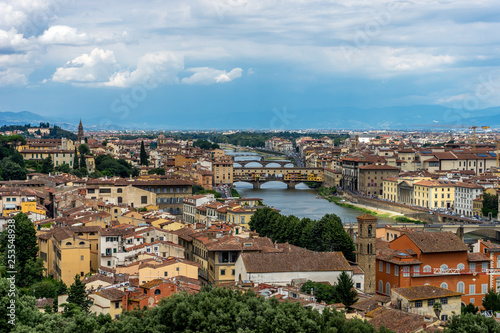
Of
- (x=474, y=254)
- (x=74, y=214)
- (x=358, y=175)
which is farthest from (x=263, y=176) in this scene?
(x=474, y=254)

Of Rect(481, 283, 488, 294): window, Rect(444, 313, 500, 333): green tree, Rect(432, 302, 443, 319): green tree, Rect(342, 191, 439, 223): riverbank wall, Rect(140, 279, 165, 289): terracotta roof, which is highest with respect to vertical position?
Rect(444, 313, 500, 333): green tree

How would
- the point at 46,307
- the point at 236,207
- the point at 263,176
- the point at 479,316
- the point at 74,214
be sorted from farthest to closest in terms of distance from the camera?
the point at 263,176
the point at 236,207
the point at 74,214
the point at 46,307
the point at 479,316

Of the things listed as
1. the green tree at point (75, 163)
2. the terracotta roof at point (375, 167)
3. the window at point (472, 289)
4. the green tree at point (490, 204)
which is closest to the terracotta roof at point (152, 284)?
the window at point (472, 289)

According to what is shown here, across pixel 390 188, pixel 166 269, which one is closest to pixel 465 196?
pixel 390 188

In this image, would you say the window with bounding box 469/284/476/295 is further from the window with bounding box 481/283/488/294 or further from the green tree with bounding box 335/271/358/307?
the green tree with bounding box 335/271/358/307

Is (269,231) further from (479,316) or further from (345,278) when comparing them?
(479,316)

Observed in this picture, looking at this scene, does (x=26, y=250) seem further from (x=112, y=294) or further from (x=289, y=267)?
(x=289, y=267)

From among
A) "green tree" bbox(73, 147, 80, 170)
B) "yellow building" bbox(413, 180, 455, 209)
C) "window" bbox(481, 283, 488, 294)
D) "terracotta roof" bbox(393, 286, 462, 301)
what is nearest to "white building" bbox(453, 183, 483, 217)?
"yellow building" bbox(413, 180, 455, 209)
